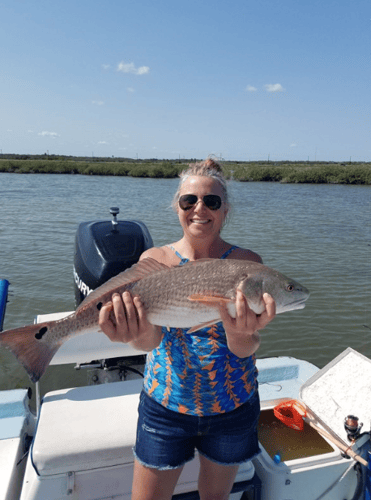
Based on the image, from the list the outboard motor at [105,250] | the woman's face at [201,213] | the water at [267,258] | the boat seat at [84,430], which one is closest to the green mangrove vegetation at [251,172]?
the water at [267,258]

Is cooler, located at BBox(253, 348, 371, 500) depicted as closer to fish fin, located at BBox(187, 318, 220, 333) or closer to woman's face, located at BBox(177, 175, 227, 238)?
fish fin, located at BBox(187, 318, 220, 333)

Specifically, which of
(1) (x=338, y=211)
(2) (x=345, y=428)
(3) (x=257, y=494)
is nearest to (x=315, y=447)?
(2) (x=345, y=428)

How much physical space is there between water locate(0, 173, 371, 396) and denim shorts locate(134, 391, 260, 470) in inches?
48.4

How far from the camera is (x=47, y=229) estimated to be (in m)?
15.6

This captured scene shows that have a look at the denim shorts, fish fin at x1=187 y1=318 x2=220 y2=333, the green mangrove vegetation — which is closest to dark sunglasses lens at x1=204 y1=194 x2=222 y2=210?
fish fin at x1=187 y1=318 x2=220 y2=333

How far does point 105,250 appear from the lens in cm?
442

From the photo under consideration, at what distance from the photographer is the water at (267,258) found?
7.48m

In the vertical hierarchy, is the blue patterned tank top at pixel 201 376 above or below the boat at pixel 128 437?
above

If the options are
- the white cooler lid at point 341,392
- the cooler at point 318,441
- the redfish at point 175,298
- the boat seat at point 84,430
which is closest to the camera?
the redfish at point 175,298

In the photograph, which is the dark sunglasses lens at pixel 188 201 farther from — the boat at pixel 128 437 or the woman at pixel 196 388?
the boat at pixel 128 437

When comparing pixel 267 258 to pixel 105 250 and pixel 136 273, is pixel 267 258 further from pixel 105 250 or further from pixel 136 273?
pixel 136 273

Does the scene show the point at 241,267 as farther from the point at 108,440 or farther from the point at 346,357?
the point at 346,357

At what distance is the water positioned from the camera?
295 inches

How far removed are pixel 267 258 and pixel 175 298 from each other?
34.3ft
